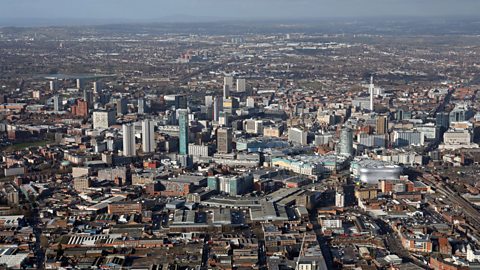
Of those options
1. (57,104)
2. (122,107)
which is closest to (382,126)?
(122,107)

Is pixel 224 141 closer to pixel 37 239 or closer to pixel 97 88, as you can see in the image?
pixel 37 239

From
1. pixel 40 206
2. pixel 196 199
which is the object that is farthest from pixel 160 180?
pixel 40 206

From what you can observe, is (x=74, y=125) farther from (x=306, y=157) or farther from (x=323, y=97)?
(x=323, y=97)

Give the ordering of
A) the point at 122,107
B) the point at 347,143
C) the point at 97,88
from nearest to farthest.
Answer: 1. the point at 347,143
2. the point at 122,107
3. the point at 97,88

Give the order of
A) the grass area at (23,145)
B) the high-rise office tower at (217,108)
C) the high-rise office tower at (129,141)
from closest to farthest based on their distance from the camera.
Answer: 1. the high-rise office tower at (129,141)
2. the grass area at (23,145)
3. the high-rise office tower at (217,108)

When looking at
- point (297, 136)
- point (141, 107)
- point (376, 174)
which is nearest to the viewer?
point (376, 174)

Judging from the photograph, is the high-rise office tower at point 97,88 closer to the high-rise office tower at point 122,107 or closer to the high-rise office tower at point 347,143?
the high-rise office tower at point 122,107

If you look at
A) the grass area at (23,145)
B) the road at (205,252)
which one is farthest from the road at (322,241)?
the grass area at (23,145)
